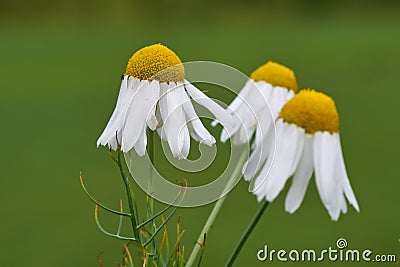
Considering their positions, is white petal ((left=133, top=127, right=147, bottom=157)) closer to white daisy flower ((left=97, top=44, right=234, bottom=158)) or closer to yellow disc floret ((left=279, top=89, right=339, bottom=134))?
white daisy flower ((left=97, top=44, right=234, bottom=158))

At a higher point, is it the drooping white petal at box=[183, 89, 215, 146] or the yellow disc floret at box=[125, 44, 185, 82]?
the yellow disc floret at box=[125, 44, 185, 82]

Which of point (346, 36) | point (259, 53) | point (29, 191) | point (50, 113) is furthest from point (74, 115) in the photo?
point (346, 36)

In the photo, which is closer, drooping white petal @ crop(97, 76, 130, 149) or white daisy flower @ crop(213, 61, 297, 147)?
drooping white petal @ crop(97, 76, 130, 149)

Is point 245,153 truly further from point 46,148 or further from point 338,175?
point 46,148

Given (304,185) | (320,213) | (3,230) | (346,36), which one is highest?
(346,36)

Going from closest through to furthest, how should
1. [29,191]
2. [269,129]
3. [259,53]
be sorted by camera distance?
[269,129], [29,191], [259,53]

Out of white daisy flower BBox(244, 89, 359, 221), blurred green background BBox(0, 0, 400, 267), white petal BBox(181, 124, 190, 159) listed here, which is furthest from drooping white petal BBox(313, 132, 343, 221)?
blurred green background BBox(0, 0, 400, 267)

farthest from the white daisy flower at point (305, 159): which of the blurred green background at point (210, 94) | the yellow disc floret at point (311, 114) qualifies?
the blurred green background at point (210, 94)
